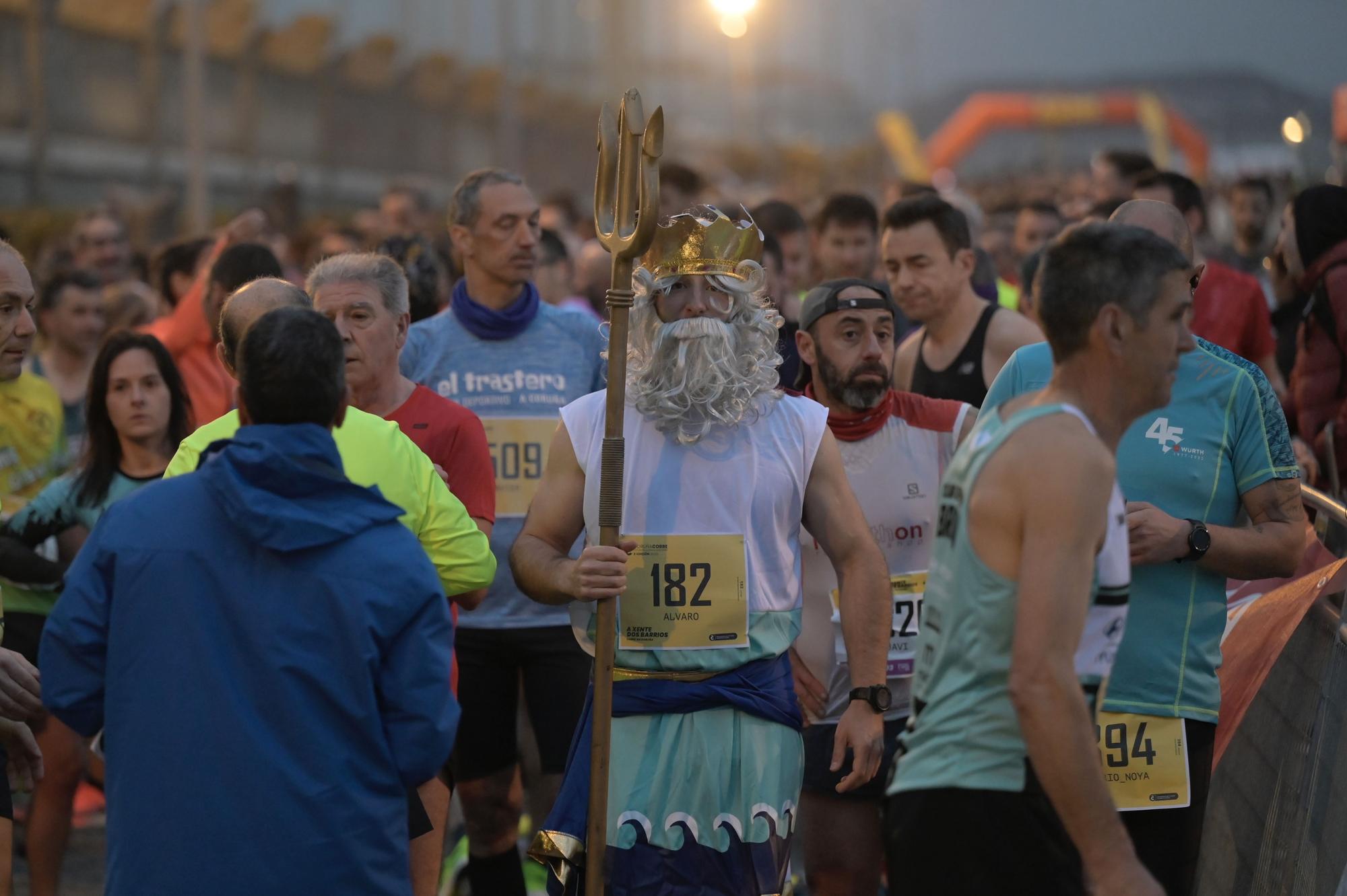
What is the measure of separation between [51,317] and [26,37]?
49.0 feet

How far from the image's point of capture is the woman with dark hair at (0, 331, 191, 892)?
19.7ft

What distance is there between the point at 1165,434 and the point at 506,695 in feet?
8.48

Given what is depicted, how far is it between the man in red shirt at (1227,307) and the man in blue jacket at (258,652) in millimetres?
5015

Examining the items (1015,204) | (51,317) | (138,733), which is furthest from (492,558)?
(1015,204)

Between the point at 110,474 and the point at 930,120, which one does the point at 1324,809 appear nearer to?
the point at 110,474

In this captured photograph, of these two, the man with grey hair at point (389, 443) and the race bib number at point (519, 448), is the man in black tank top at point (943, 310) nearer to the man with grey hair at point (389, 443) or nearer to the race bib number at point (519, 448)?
the race bib number at point (519, 448)

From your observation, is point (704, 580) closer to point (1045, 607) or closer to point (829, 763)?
point (829, 763)

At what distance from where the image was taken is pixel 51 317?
8.07 meters

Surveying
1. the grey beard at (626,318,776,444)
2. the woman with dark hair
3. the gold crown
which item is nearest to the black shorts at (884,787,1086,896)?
the grey beard at (626,318,776,444)

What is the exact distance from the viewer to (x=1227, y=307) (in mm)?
7559

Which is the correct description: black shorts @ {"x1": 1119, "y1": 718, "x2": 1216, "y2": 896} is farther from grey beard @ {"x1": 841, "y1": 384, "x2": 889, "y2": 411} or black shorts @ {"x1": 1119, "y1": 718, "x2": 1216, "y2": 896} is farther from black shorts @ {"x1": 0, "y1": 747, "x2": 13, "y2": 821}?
black shorts @ {"x1": 0, "y1": 747, "x2": 13, "y2": 821}

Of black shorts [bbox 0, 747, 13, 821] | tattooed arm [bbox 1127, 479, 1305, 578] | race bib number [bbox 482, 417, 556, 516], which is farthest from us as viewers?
race bib number [bbox 482, 417, 556, 516]

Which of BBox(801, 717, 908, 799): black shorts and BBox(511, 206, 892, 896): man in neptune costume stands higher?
BBox(511, 206, 892, 896): man in neptune costume

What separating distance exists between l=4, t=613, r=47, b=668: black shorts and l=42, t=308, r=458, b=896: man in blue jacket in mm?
3115
